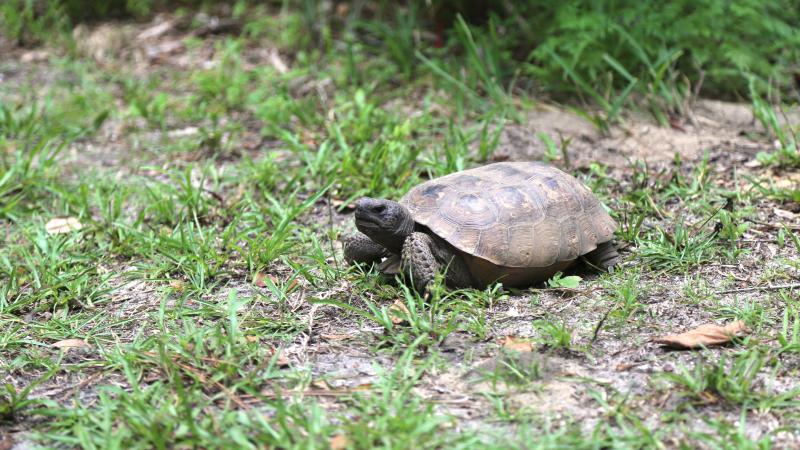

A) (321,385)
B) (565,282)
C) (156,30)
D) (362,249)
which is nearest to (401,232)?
(362,249)

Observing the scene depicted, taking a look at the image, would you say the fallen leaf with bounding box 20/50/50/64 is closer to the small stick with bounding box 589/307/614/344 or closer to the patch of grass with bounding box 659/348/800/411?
the small stick with bounding box 589/307/614/344

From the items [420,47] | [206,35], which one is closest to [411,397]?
[420,47]

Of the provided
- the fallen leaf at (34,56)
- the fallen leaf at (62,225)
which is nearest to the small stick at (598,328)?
the fallen leaf at (62,225)

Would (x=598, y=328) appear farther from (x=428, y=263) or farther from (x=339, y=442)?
(x=339, y=442)

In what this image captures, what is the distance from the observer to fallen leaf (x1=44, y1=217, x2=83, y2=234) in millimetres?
5234

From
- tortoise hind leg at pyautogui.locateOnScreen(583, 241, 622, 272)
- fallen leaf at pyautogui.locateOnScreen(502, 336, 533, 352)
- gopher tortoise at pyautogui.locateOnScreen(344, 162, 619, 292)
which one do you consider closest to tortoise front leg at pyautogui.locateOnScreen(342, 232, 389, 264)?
gopher tortoise at pyautogui.locateOnScreen(344, 162, 619, 292)

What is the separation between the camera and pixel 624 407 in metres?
3.03

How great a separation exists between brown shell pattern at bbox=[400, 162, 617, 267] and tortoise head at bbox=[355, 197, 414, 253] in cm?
8

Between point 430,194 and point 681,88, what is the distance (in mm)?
3298

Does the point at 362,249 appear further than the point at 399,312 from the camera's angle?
Yes

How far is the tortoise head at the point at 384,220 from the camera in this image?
403 cm

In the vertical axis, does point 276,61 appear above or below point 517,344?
above

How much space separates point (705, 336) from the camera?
3445 millimetres

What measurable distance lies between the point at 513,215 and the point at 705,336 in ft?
3.56
